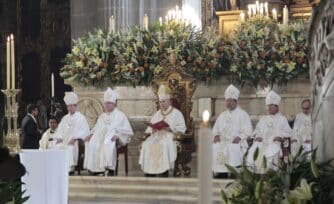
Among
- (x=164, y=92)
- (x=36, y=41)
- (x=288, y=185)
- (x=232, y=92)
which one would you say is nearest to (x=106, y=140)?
(x=164, y=92)

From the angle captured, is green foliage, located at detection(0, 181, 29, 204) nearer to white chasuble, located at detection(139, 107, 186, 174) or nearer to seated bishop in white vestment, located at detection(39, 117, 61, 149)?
white chasuble, located at detection(139, 107, 186, 174)

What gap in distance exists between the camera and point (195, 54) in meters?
13.9

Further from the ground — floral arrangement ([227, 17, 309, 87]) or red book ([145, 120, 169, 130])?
floral arrangement ([227, 17, 309, 87])

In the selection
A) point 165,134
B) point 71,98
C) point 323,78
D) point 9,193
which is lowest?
point 9,193

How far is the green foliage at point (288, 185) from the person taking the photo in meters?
4.26

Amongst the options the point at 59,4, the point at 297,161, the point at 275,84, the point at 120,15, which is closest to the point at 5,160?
the point at 297,161

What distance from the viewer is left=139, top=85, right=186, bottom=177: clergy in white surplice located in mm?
12555

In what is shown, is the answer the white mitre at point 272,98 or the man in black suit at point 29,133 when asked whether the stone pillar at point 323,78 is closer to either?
the white mitre at point 272,98

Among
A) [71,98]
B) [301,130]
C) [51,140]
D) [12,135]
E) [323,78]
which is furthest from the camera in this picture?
[51,140]

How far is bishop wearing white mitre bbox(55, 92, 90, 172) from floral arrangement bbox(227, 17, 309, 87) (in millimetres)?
2584

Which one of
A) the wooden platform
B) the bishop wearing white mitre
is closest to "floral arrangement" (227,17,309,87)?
the wooden platform

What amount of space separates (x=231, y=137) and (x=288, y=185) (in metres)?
8.03

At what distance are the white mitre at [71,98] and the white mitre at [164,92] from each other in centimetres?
140

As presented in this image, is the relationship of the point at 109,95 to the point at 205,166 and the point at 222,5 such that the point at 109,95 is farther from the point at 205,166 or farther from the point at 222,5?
the point at 205,166
